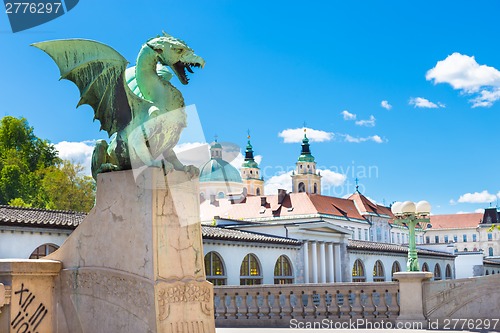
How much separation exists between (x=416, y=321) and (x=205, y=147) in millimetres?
6459

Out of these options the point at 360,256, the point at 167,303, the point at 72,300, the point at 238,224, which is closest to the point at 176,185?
the point at 167,303

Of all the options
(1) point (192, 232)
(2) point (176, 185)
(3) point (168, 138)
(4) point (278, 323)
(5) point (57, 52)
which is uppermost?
(5) point (57, 52)

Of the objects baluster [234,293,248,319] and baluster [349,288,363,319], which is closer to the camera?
baluster [349,288,363,319]

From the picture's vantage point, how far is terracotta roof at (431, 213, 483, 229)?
14150 centimetres

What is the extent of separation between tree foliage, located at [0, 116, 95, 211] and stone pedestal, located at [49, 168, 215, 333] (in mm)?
40960

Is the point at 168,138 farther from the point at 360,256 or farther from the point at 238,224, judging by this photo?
the point at 360,256

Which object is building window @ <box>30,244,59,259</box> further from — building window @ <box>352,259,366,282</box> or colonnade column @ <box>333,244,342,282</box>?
colonnade column @ <box>333,244,342,282</box>

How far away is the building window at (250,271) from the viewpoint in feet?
128

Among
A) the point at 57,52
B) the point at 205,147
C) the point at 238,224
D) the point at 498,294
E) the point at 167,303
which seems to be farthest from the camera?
the point at 238,224

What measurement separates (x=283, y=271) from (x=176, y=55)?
3658 centimetres

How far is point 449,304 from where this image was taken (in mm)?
13773

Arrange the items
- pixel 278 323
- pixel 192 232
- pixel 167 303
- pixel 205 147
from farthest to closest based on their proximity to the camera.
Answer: pixel 278 323, pixel 205 147, pixel 192 232, pixel 167 303

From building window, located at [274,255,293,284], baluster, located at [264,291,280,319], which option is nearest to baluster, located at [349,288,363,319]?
baluster, located at [264,291,280,319]

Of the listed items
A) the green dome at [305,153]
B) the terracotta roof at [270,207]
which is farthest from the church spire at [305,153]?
→ the terracotta roof at [270,207]
